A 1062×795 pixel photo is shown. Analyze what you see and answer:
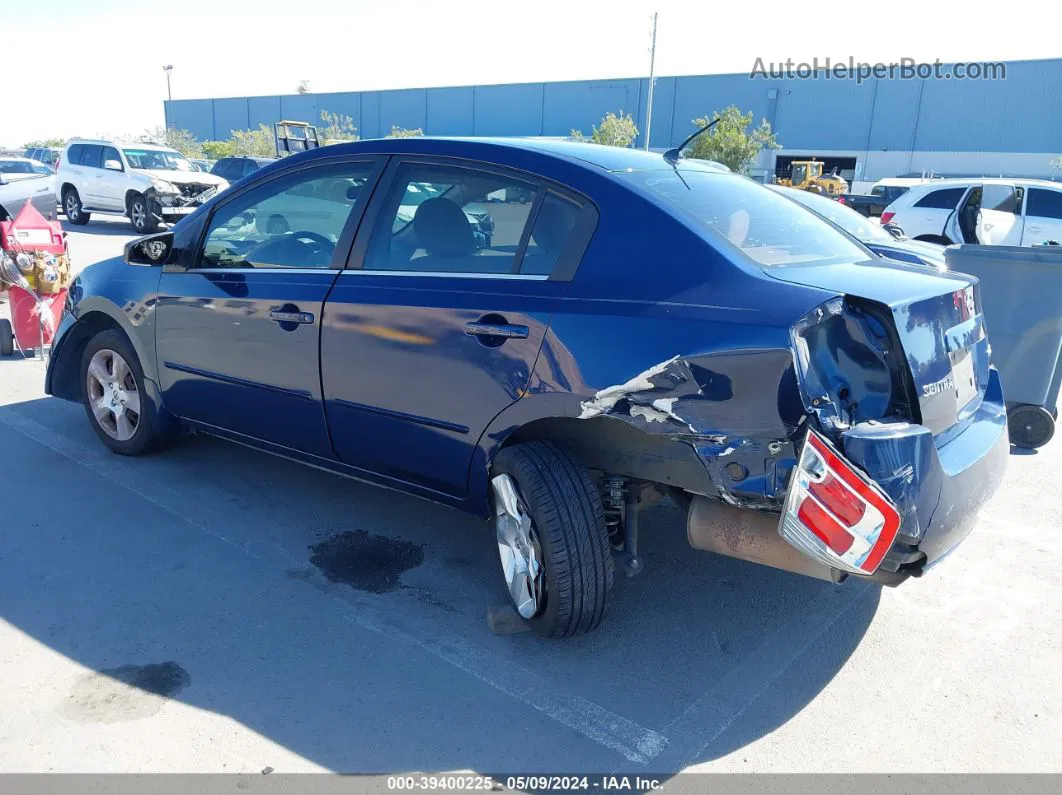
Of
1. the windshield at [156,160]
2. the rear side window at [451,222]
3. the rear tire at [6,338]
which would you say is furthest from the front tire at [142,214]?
the rear side window at [451,222]

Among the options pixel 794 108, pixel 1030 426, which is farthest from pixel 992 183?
pixel 794 108

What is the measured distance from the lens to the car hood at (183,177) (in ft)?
61.2

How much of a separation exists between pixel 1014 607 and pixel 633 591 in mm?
1629

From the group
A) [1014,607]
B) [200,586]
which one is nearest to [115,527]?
[200,586]

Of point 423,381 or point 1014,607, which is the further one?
point 1014,607

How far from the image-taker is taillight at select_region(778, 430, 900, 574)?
2.49m

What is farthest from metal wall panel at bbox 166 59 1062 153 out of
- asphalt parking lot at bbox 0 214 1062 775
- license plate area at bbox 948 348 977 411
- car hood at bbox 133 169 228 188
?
license plate area at bbox 948 348 977 411

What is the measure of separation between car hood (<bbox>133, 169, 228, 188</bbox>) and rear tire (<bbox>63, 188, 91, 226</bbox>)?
247cm

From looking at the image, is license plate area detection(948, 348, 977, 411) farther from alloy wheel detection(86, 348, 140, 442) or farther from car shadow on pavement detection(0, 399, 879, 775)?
alloy wheel detection(86, 348, 140, 442)

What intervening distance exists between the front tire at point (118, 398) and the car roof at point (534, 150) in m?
1.78

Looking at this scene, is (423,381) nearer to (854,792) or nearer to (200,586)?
(200,586)

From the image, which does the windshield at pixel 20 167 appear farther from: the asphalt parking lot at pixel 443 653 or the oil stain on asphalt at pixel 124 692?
the oil stain on asphalt at pixel 124 692

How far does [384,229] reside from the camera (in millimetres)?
3605

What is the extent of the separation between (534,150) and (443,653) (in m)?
1.95
